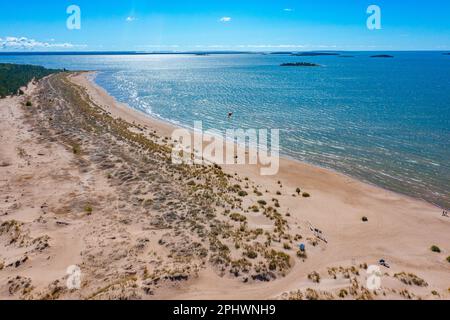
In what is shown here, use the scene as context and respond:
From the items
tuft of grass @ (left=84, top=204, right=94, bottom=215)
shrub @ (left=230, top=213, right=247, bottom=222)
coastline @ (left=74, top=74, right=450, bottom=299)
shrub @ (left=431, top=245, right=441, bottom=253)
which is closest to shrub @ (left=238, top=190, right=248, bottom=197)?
coastline @ (left=74, top=74, right=450, bottom=299)

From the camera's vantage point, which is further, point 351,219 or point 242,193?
point 242,193

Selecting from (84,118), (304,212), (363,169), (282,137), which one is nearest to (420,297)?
(304,212)

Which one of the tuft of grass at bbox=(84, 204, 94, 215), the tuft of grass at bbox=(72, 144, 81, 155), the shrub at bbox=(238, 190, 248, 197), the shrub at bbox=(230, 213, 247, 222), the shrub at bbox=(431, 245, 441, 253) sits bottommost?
the shrub at bbox=(431, 245, 441, 253)

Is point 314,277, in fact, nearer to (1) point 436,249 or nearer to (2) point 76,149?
(1) point 436,249

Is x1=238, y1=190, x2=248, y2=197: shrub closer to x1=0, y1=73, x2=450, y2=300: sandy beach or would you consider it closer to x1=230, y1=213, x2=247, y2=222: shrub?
x1=0, y1=73, x2=450, y2=300: sandy beach

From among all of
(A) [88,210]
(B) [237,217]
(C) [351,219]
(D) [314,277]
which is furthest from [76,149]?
(D) [314,277]

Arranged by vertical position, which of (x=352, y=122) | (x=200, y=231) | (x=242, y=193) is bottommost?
(x=200, y=231)

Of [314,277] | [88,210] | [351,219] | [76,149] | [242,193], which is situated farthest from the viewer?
[76,149]

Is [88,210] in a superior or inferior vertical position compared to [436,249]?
superior
